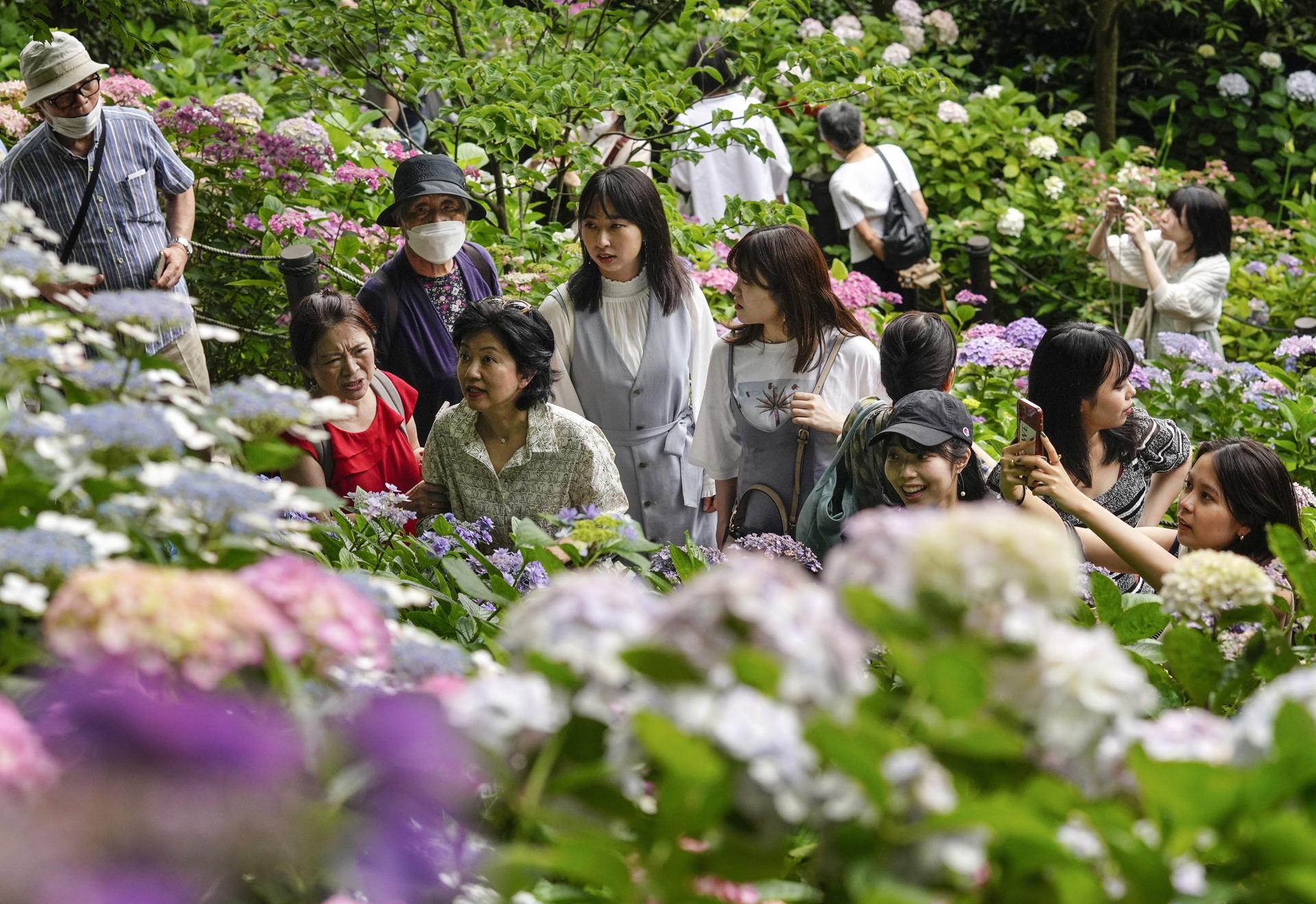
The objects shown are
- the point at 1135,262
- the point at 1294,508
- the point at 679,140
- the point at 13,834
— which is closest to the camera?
the point at 13,834

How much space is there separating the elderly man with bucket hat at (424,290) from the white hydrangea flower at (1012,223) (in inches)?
183

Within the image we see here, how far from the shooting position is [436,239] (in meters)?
4.11

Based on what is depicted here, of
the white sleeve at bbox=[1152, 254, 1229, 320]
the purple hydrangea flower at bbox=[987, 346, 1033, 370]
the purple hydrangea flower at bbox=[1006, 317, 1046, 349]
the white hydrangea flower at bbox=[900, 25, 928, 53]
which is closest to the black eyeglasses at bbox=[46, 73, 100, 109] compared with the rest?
the purple hydrangea flower at bbox=[987, 346, 1033, 370]

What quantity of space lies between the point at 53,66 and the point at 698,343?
7.22 feet

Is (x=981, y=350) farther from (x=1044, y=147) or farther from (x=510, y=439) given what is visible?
(x=1044, y=147)

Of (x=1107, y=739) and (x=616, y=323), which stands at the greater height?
(x=1107, y=739)

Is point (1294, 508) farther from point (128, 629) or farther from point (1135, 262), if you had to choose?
point (1135, 262)

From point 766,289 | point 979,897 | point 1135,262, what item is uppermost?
point 979,897

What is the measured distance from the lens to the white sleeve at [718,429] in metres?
3.87

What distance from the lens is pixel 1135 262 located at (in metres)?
6.21

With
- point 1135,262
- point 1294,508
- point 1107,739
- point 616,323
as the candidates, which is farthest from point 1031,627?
point 1135,262

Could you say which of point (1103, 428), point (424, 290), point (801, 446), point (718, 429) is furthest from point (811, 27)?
point (1103, 428)

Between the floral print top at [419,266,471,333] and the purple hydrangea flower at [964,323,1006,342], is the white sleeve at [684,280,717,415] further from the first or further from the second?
the purple hydrangea flower at [964,323,1006,342]

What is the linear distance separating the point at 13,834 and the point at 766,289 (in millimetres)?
3036
